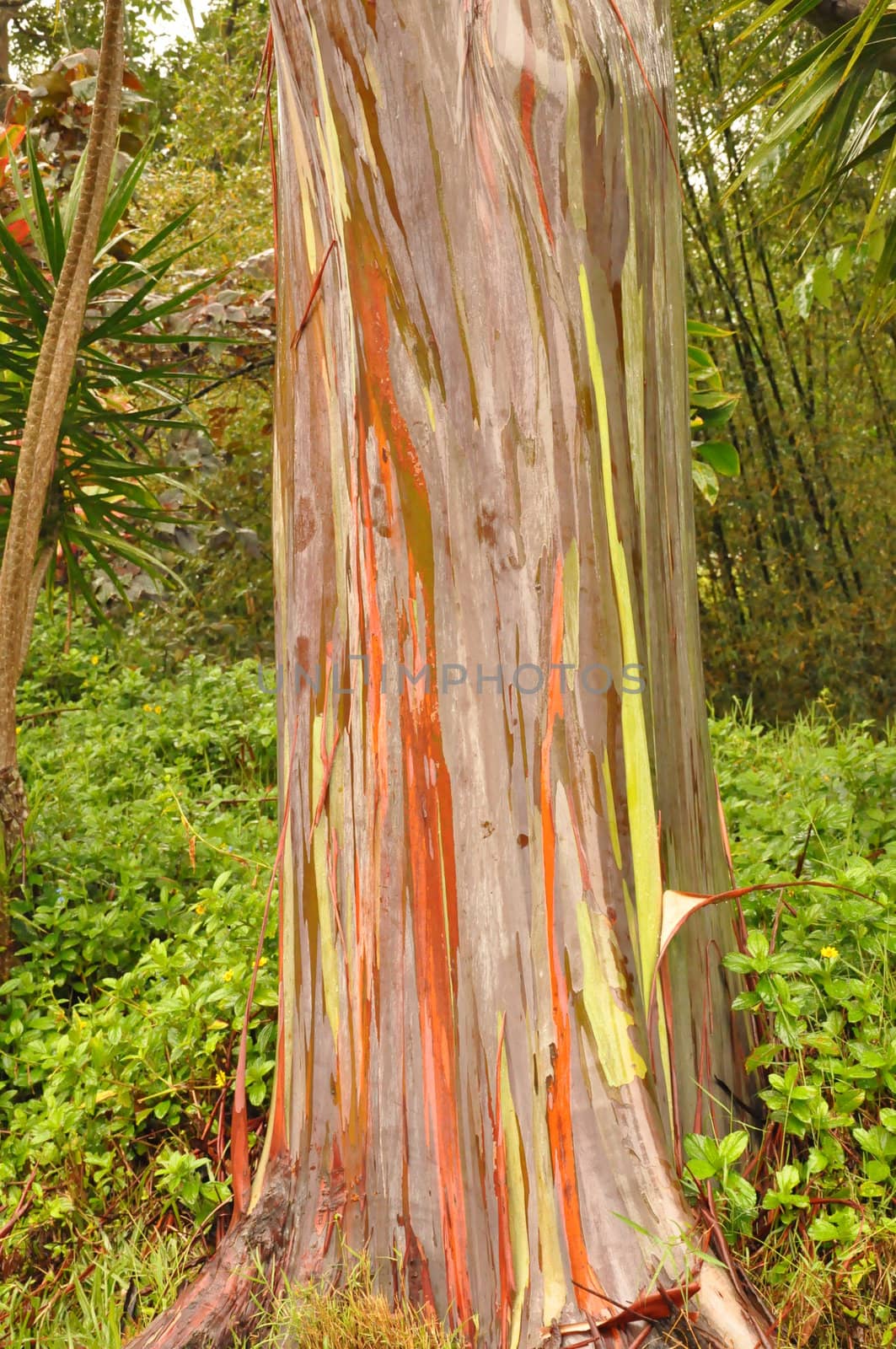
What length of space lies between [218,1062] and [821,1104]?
3.73ft

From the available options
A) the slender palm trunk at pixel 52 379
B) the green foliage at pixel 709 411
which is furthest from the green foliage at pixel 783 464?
the slender palm trunk at pixel 52 379

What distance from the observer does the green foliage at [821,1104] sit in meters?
1.47

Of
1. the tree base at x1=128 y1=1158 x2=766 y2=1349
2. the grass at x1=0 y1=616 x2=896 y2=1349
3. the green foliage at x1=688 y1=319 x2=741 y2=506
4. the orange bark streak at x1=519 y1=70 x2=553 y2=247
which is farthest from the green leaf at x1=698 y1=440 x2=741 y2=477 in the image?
the tree base at x1=128 y1=1158 x2=766 y2=1349

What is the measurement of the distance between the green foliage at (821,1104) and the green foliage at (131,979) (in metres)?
0.89

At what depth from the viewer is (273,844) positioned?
3.04 meters

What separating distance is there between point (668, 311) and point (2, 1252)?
197 centimetres

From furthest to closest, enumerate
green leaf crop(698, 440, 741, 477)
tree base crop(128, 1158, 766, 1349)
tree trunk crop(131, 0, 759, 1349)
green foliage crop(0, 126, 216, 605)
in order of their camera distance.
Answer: green leaf crop(698, 440, 741, 477), green foliage crop(0, 126, 216, 605), tree trunk crop(131, 0, 759, 1349), tree base crop(128, 1158, 766, 1349)

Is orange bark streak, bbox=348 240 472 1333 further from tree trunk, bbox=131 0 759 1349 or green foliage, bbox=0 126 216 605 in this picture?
green foliage, bbox=0 126 216 605

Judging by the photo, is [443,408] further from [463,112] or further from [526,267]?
[463,112]

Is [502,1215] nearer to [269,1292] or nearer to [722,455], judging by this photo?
[269,1292]

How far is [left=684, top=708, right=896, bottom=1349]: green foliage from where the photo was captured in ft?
4.84

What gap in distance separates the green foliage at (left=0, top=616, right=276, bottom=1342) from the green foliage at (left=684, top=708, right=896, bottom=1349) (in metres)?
0.89

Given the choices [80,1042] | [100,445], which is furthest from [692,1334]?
[100,445]

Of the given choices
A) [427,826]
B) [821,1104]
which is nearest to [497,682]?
[427,826]
